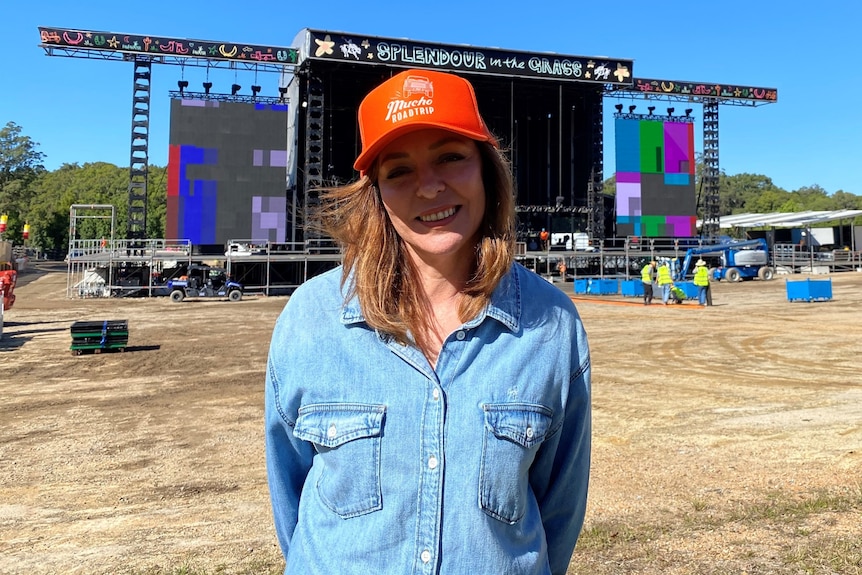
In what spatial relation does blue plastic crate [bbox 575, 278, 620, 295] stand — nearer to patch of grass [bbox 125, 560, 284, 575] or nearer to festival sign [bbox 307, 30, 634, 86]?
festival sign [bbox 307, 30, 634, 86]

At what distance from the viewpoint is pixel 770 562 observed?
349cm

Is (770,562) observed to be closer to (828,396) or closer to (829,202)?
(828,396)

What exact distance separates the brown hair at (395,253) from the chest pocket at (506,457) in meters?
0.24

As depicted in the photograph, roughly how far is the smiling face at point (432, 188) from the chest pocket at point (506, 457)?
1.33 ft

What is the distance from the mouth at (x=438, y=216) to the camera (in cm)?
147

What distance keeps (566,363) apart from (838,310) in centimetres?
2096

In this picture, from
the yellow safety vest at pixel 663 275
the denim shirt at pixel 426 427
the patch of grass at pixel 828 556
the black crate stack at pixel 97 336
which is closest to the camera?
the denim shirt at pixel 426 427

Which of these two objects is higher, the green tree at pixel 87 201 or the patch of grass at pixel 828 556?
the green tree at pixel 87 201

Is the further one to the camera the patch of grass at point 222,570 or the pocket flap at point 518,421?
the patch of grass at point 222,570

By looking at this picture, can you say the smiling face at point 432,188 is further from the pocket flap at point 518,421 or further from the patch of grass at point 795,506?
the patch of grass at point 795,506

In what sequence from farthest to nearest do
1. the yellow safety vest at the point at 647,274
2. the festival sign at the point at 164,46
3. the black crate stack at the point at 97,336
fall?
the festival sign at the point at 164,46 < the yellow safety vest at the point at 647,274 < the black crate stack at the point at 97,336

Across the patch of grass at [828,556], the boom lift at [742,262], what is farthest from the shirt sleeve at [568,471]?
the boom lift at [742,262]

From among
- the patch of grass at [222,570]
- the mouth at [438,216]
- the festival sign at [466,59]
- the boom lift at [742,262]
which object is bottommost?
the patch of grass at [222,570]

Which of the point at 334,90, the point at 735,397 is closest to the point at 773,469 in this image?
the point at 735,397
